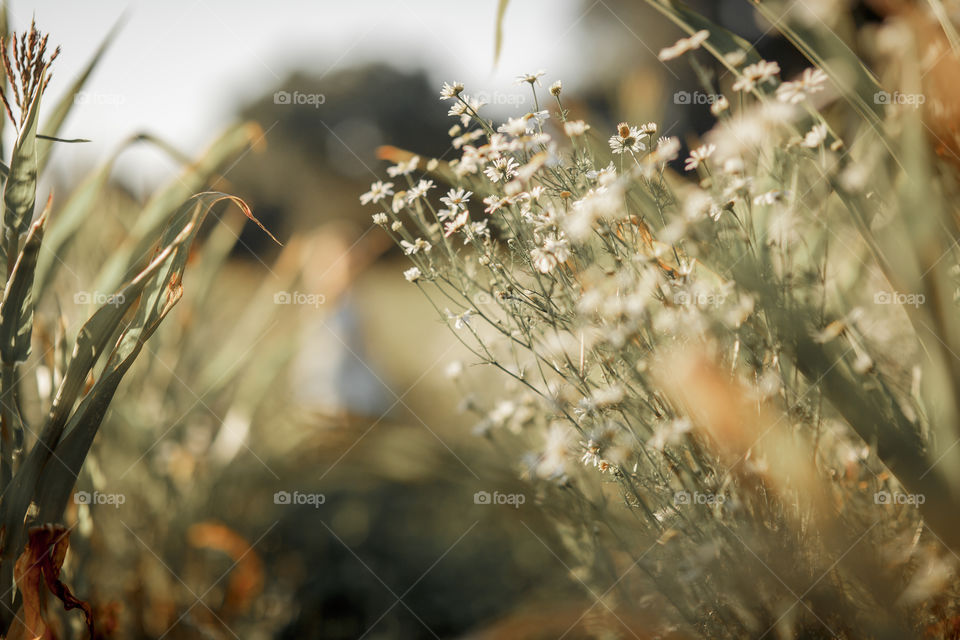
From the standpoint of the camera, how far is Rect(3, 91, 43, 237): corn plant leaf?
622 mm

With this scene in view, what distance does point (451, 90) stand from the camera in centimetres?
77

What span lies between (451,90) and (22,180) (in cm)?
49

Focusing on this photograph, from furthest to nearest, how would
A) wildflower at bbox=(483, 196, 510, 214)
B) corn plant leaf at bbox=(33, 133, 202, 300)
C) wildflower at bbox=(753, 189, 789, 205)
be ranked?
1. corn plant leaf at bbox=(33, 133, 202, 300)
2. wildflower at bbox=(483, 196, 510, 214)
3. wildflower at bbox=(753, 189, 789, 205)

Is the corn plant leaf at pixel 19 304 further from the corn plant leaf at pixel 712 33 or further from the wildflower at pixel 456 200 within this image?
the corn plant leaf at pixel 712 33

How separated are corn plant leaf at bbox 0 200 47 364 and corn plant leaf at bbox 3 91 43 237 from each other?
33 mm

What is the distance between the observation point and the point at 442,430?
4.72 ft

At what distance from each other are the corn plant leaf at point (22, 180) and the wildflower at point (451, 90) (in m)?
0.43

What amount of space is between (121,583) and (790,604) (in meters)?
1.17

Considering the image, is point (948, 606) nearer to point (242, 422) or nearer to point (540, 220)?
point (540, 220)

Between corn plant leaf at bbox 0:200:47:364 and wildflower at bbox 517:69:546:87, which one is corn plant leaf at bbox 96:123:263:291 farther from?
wildflower at bbox 517:69:546:87

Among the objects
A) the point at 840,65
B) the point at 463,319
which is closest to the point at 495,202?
the point at 463,319

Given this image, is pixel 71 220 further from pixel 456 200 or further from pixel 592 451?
pixel 592 451

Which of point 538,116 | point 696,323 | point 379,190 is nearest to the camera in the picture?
point 696,323

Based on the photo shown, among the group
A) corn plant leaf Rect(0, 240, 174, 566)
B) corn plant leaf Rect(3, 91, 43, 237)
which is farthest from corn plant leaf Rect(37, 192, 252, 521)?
corn plant leaf Rect(3, 91, 43, 237)
